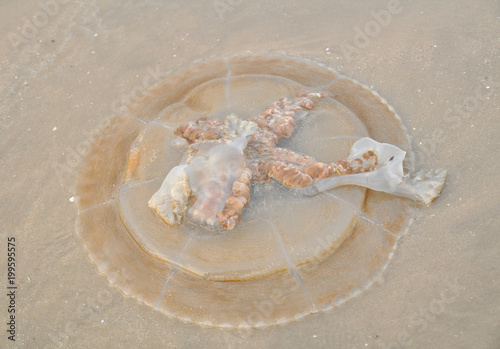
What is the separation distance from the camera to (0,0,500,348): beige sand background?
14.2 feet

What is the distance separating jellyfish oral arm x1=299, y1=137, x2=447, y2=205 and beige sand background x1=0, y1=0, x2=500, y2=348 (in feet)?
0.78

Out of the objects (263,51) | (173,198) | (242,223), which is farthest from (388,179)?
(263,51)

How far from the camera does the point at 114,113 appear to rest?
6047 mm

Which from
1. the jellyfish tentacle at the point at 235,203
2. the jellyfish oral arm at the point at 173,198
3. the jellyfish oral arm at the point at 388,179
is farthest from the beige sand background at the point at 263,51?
the jellyfish tentacle at the point at 235,203

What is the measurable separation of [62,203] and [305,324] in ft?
11.2

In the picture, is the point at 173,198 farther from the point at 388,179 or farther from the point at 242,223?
the point at 388,179

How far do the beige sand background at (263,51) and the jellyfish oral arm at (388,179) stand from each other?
24cm

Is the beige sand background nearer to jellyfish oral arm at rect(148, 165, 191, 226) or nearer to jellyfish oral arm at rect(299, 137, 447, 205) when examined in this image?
jellyfish oral arm at rect(299, 137, 447, 205)

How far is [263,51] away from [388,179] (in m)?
3.17

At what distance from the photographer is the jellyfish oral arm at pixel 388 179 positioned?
4.56 metres

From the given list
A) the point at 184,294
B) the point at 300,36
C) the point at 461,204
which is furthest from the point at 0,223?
the point at 461,204

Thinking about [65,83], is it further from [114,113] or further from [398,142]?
[398,142]

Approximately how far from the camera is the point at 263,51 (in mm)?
6625

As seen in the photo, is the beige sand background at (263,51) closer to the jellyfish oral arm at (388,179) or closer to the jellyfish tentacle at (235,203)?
the jellyfish oral arm at (388,179)
